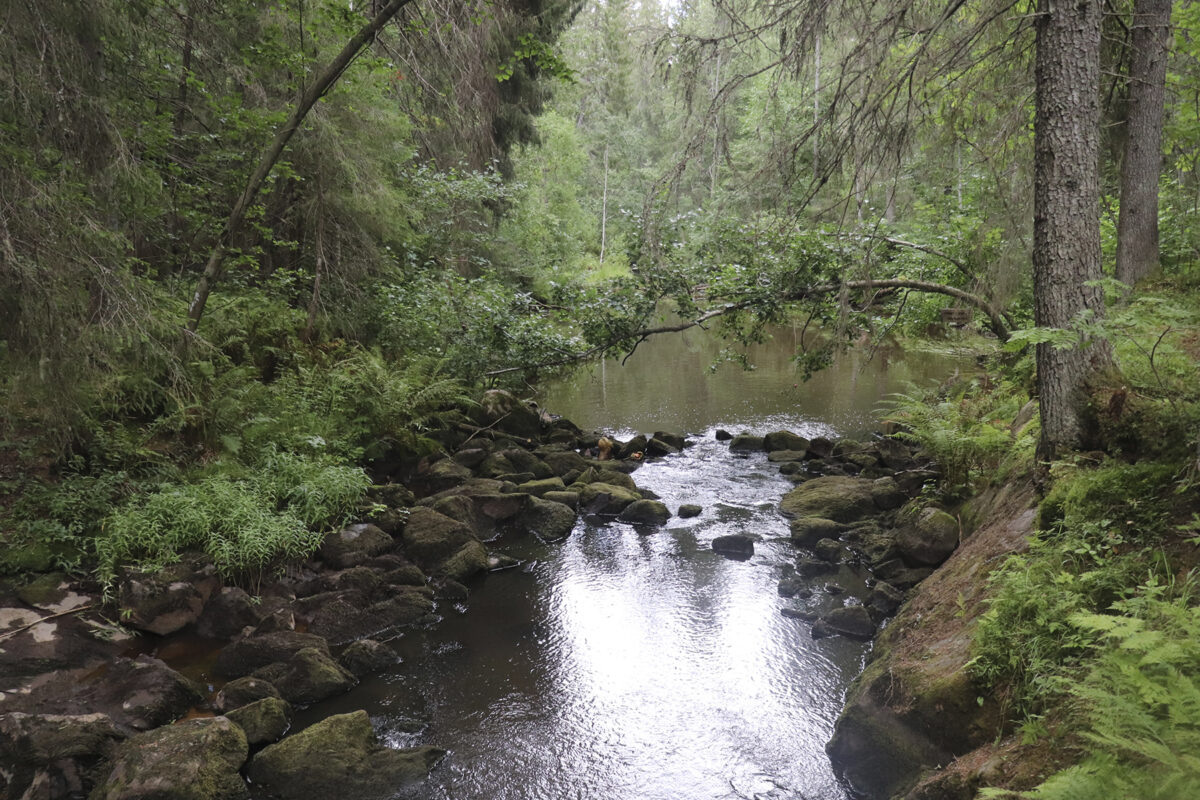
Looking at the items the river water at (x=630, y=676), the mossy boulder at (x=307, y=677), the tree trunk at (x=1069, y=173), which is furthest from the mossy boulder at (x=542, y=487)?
the tree trunk at (x=1069, y=173)

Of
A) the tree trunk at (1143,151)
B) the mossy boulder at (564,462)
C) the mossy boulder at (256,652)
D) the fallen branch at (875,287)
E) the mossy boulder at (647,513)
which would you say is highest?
the tree trunk at (1143,151)

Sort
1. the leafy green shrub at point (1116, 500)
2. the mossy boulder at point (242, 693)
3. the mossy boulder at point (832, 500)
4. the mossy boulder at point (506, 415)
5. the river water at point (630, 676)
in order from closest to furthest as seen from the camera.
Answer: the leafy green shrub at point (1116, 500) < the river water at point (630, 676) < the mossy boulder at point (242, 693) < the mossy boulder at point (832, 500) < the mossy boulder at point (506, 415)

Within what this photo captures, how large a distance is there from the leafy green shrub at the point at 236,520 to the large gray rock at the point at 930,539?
672 centimetres

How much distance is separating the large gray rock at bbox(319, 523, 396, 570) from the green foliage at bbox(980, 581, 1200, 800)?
6.87 metres

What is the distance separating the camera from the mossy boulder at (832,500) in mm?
9812

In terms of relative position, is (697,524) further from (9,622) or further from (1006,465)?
(9,622)

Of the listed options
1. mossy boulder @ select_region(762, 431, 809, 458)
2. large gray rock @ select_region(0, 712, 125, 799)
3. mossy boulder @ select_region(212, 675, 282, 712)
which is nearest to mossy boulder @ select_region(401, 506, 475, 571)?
mossy boulder @ select_region(212, 675, 282, 712)

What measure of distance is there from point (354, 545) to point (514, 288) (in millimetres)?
6662

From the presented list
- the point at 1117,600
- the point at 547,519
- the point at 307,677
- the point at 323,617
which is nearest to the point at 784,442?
the point at 547,519

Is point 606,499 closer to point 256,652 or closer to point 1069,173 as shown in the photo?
point 256,652

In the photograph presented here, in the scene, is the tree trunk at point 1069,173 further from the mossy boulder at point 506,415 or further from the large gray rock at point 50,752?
the mossy boulder at point 506,415

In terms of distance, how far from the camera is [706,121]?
7.63 meters

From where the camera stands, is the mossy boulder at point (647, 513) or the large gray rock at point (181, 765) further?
the mossy boulder at point (647, 513)

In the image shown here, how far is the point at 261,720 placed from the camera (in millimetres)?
5570
